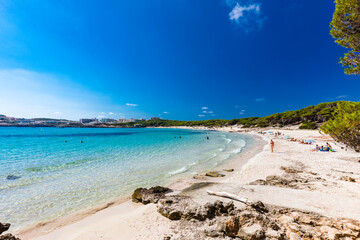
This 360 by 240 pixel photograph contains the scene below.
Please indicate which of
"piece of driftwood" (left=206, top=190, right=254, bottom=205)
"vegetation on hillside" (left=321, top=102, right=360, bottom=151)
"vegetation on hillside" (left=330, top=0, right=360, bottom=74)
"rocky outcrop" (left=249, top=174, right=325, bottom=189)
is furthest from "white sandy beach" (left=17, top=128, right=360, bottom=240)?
"vegetation on hillside" (left=330, top=0, right=360, bottom=74)

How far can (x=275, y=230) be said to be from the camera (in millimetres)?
4105

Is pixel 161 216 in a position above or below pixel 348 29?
below

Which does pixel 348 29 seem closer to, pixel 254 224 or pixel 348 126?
pixel 348 126

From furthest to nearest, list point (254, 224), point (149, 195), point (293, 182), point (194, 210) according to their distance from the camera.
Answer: point (293, 182) → point (149, 195) → point (194, 210) → point (254, 224)

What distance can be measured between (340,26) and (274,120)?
8271cm

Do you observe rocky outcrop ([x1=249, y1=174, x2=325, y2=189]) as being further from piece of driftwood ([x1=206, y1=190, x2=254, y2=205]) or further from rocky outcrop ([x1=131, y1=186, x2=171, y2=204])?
rocky outcrop ([x1=131, y1=186, x2=171, y2=204])

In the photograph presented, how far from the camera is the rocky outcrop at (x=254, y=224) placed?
3.89m

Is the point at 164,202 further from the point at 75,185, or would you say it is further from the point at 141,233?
the point at 75,185

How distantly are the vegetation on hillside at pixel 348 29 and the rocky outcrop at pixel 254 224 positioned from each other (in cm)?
626

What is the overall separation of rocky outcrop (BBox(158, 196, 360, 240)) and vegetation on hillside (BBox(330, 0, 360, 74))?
20.5ft

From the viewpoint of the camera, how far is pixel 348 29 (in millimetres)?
Answer: 6543

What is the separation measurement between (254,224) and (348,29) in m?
8.64

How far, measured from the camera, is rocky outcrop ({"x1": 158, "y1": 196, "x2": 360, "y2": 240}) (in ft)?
12.8

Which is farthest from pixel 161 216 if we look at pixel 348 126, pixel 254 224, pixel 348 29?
pixel 348 29
